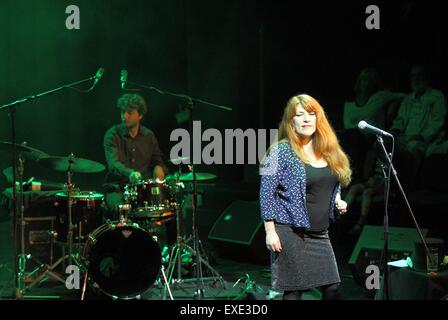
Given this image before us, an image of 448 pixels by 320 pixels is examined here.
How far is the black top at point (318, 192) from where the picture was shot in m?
3.65

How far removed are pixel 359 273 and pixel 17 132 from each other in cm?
427

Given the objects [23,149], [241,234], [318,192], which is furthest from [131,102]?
[318,192]

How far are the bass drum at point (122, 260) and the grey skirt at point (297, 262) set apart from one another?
1674 mm

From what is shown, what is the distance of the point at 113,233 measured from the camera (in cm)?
510

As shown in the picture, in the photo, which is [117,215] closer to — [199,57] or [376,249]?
[376,249]

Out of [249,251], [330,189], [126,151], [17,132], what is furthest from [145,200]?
[17,132]

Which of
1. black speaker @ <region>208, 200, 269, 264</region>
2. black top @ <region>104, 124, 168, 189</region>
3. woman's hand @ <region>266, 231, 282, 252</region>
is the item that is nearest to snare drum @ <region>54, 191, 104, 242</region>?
black top @ <region>104, 124, 168, 189</region>

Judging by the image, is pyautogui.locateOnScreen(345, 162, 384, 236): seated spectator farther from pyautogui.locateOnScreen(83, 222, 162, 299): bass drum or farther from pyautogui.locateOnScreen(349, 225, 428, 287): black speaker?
pyautogui.locateOnScreen(83, 222, 162, 299): bass drum

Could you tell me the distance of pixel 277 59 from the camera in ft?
29.2

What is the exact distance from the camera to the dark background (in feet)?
24.1

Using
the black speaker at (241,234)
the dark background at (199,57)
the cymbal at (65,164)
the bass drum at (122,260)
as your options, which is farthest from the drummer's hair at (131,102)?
the dark background at (199,57)

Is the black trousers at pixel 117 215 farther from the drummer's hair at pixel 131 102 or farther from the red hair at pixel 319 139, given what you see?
the red hair at pixel 319 139

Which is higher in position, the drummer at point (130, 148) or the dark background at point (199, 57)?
Answer: the dark background at point (199, 57)

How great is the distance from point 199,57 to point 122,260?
4519mm
